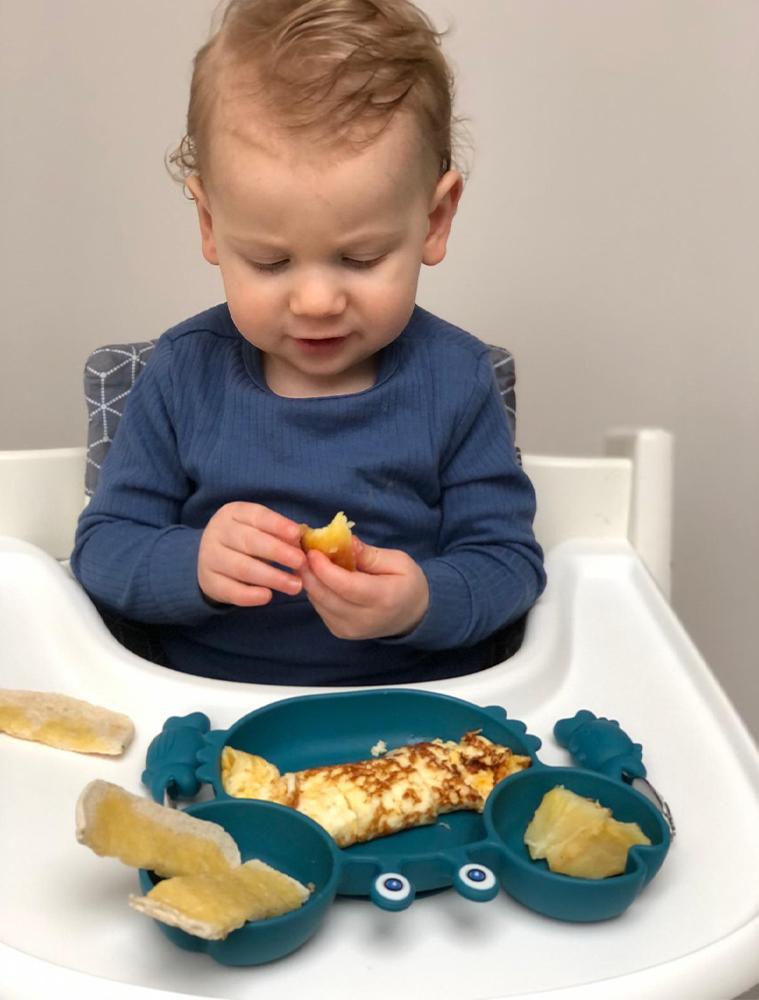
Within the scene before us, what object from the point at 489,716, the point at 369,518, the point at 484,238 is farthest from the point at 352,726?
the point at 484,238

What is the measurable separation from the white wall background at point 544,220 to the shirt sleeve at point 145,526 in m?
0.46

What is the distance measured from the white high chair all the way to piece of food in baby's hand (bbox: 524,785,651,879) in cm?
2

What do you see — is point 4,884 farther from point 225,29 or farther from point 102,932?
point 225,29

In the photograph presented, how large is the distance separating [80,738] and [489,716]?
224mm

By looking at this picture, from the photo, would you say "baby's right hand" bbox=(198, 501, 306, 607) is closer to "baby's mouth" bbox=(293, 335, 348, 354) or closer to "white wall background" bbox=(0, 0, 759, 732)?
"baby's mouth" bbox=(293, 335, 348, 354)

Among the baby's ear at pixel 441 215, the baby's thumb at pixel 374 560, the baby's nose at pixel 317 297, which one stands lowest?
the baby's thumb at pixel 374 560

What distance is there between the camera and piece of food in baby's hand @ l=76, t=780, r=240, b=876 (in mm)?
445

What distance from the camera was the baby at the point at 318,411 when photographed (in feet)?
2.11

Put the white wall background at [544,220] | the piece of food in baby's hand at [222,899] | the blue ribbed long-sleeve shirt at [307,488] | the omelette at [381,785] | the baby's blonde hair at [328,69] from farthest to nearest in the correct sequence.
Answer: the white wall background at [544,220] → the blue ribbed long-sleeve shirt at [307,488] → the baby's blonde hair at [328,69] → the omelette at [381,785] → the piece of food in baby's hand at [222,899]

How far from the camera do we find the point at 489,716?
60cm

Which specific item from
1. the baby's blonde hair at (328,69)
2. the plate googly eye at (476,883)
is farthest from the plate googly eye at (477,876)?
the baby's blonde hair at (328,69)

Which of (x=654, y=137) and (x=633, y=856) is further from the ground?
(x=654, y=137)

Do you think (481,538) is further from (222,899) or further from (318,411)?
(222,899)

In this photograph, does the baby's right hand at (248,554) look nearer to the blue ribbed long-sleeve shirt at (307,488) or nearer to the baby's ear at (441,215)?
the blue ribbed long-sleeve shirt at (307,488)
